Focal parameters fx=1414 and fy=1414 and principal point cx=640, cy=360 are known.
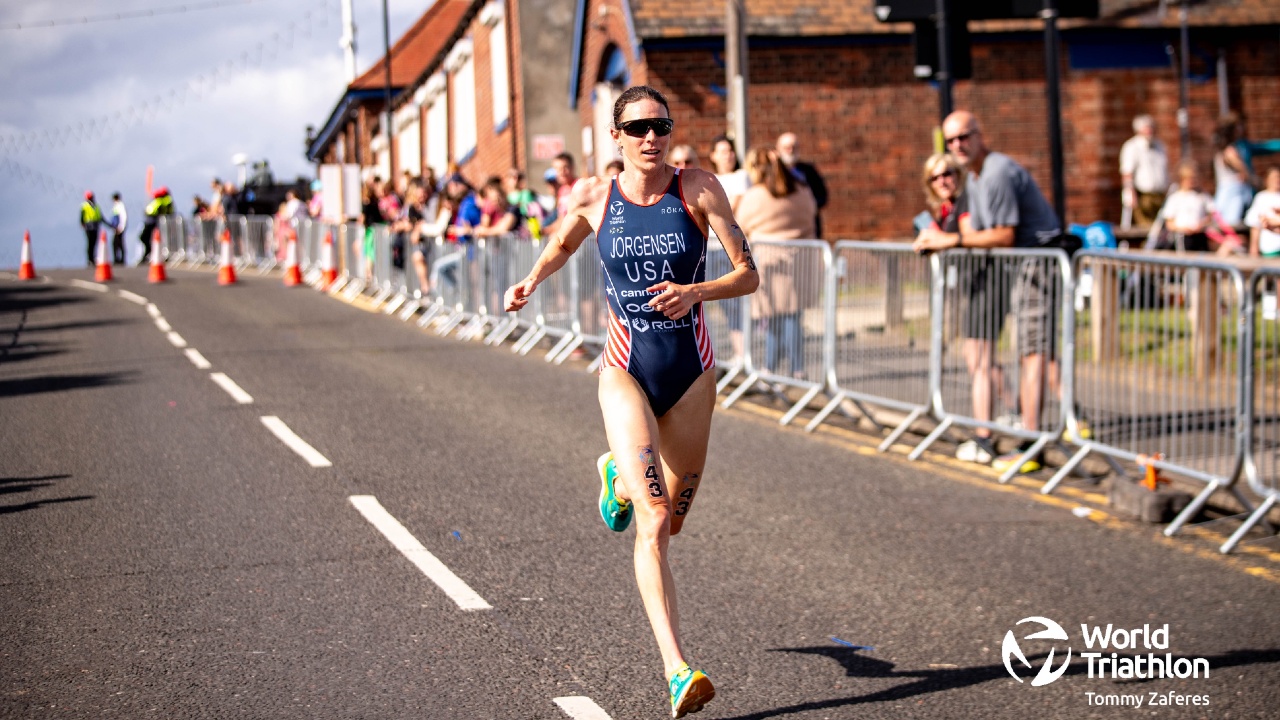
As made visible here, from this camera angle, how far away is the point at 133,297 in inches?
976

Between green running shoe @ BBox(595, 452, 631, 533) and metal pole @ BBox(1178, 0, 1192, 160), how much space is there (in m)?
19.7

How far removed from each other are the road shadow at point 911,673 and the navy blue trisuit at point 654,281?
1193mm

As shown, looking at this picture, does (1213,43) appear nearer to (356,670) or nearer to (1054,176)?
Answer: (1054,176)

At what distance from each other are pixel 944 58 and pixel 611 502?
7077 mm

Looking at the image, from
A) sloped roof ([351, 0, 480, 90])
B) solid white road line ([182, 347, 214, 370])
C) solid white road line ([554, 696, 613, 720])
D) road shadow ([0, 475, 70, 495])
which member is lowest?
solid white road line ([554, 696, 613, 720])

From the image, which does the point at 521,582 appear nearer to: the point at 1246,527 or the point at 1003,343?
the point at 1246,527

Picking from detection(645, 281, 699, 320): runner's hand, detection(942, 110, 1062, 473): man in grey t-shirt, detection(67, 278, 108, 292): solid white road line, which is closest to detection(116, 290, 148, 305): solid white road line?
detection(67, 278, 108, 292): solid white road line

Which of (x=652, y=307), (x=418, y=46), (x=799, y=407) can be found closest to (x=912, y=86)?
(x=799, y=407)

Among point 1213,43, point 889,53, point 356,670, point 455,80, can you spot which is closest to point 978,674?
point 356,670

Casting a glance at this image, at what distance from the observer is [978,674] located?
5.41 metres

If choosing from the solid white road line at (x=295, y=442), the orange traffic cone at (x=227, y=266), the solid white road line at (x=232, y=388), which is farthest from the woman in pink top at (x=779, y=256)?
the orange traffic cone at (x=227, y=266)

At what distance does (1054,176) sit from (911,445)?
2.59 meters

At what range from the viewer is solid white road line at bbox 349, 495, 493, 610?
629cm

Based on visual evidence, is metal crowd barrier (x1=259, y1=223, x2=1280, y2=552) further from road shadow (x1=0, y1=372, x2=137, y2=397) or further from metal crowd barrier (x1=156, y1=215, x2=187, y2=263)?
metal crowd barrier (x1=156, y1=215, x2=187, y2=263)
